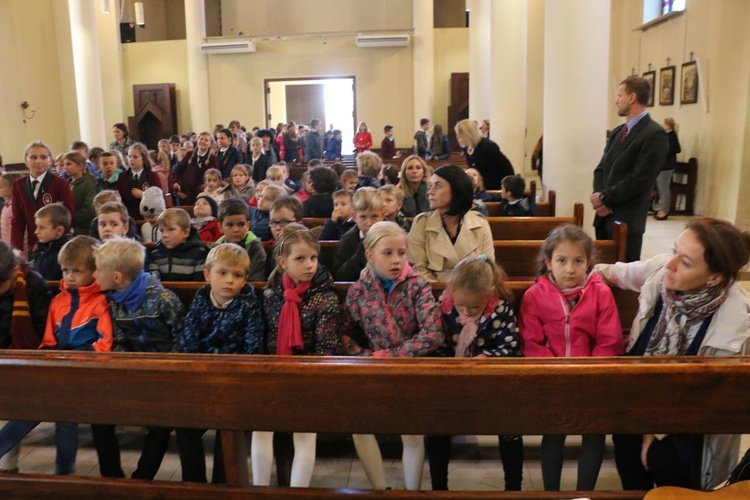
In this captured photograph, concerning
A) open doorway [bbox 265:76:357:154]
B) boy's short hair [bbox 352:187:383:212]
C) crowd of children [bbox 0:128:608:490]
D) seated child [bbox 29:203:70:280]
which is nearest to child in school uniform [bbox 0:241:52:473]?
crowd of children [bbox 0:128:608:490]

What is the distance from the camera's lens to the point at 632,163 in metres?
4.43

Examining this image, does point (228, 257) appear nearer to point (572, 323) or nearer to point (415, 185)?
point (572, 323)

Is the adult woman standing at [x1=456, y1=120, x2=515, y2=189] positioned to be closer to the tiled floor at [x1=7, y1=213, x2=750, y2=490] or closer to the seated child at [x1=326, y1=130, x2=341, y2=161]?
the tiled floor at [x1=7, y1=213, x2=750, y2=490]

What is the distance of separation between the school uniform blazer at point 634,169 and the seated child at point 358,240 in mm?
1743

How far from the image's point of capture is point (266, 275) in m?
3.89

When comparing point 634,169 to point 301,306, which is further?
point 634,169

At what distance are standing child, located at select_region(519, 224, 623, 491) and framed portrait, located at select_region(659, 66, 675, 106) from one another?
10.0 metres

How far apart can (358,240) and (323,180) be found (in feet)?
5.62

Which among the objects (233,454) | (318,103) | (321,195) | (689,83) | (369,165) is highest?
(318,103)

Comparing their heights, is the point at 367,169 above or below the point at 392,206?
above

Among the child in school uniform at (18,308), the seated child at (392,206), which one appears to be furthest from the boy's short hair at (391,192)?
the child in school uniform at (18,308)

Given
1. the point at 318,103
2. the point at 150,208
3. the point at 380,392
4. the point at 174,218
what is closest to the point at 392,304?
the point at 380,392

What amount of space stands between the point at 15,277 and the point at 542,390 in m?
2.47

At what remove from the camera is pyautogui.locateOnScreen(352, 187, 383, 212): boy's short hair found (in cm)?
369
